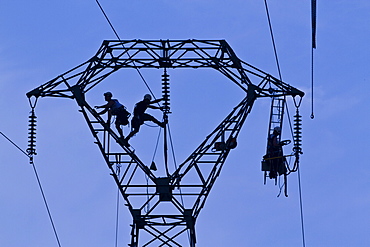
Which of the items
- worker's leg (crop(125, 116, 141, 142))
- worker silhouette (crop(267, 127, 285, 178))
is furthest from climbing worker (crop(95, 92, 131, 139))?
worker silhouette (crop(267, 127, 285, 178))

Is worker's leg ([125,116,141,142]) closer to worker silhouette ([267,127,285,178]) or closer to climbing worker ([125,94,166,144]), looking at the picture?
climbing worker ([125,94,166,144])

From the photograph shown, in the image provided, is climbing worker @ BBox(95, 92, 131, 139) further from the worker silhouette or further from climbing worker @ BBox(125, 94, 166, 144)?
the worker silhouette

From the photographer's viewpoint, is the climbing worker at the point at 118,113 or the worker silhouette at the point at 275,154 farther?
the worker silhouette at the point at 275,154

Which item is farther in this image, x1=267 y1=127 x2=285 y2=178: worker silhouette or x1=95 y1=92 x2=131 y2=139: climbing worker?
x1=267 y1=127 x2=285 y2=178: worker silhouette

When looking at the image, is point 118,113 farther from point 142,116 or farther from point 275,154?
point 275,154

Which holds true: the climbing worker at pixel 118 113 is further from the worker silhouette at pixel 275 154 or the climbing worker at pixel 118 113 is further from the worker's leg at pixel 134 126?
the worker silhouette at pixel 275 154

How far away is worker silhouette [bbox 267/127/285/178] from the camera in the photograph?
139ft

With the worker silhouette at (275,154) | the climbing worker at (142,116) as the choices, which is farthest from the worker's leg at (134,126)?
the worker silhouette at (275,154)

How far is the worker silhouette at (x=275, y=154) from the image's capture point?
139ft

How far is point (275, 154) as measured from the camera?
139 feet

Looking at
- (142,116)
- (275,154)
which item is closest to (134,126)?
(142,116)

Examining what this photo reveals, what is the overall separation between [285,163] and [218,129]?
2232mm

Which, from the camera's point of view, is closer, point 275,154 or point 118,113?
point 118,113

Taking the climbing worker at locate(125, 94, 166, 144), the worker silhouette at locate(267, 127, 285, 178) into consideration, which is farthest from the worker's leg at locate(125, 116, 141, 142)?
the worker silhouette at locate(267, 127, 285, 178)
